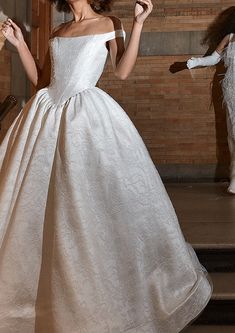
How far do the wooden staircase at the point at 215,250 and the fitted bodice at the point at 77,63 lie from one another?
1207mm

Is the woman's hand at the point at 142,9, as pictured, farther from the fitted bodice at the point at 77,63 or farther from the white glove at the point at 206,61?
the white glove at the point at 206,61

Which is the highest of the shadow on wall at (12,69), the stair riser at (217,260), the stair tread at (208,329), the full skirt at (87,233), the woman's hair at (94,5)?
the woman's hair at (94,5)

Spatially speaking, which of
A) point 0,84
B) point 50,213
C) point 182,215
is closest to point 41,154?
point 50,213

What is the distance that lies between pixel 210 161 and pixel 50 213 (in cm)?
446

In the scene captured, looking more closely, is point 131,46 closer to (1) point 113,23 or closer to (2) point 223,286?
(1) point 113,23

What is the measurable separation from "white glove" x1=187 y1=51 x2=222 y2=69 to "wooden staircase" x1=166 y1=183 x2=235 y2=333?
170cm

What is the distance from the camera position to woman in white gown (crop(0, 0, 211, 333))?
2912 mm

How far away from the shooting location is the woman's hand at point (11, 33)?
3.42m

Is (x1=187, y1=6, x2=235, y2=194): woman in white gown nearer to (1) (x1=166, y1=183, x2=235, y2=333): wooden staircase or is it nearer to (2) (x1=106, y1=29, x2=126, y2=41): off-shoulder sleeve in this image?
(1) (x1=166, y1=183, x2=235, y2=333): wooden staircase

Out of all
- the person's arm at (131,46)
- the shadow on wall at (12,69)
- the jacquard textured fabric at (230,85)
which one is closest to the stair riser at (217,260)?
the person's arm at (131,46)

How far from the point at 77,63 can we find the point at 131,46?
325mm

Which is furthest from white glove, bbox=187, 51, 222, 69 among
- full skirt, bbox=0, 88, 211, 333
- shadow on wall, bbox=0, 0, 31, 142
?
full skirt, bbox=0, 88, 211, 333

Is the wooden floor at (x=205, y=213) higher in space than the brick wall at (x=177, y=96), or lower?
lower

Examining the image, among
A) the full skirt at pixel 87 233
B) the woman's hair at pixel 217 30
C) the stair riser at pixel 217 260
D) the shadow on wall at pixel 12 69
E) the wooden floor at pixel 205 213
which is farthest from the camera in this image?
the woman's hair at pixel 217 30
